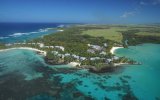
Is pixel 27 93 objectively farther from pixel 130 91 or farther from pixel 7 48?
pixel 7 48

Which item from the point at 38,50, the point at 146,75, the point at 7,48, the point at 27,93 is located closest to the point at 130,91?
the point at 146,75

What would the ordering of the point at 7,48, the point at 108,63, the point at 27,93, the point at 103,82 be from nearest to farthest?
the point at 27,93 < the point at 103,82 < the point at 108,63 < the point at 7,48

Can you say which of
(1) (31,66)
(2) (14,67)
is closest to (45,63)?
(1) (31,66)

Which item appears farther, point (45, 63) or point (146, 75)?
point (45, 63)

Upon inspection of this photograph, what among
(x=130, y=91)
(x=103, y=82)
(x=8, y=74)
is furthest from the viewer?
(x=8, y=74)
